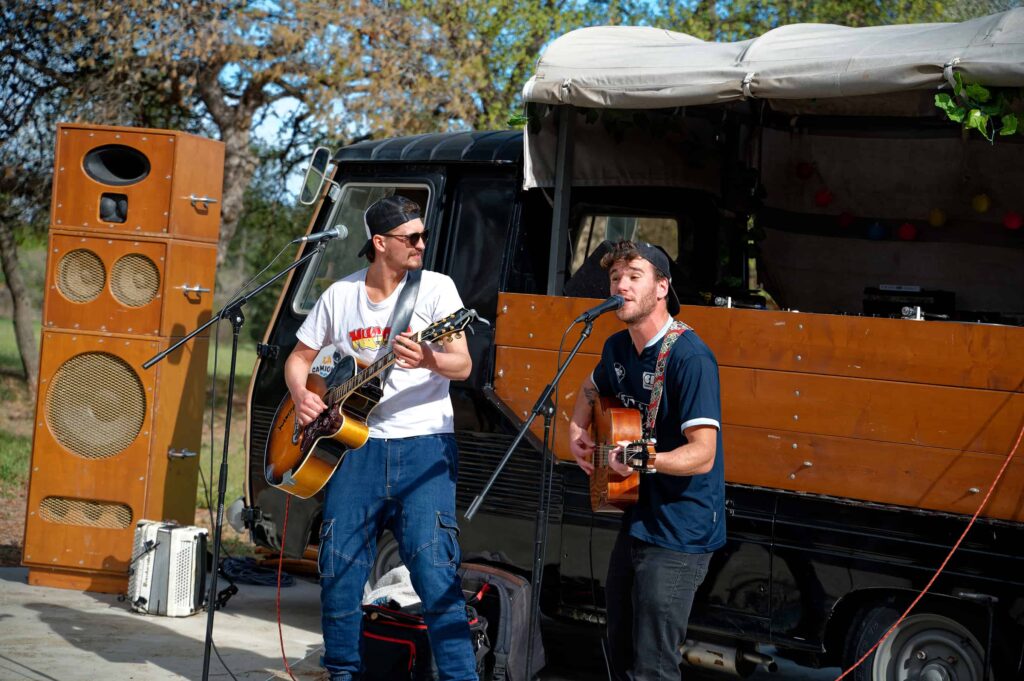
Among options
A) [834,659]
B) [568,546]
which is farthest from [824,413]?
[568,546]

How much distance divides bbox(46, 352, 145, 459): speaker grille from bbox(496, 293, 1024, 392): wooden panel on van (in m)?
3.16

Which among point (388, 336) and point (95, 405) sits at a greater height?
point (388, 336)

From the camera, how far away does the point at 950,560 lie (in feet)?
14.4

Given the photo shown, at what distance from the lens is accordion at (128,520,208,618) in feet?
Result: 21.9

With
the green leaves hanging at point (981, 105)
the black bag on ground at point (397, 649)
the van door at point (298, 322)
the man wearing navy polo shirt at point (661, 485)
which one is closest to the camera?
the man wearing navy polo shirt at point (661, 485)

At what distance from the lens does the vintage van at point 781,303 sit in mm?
4363

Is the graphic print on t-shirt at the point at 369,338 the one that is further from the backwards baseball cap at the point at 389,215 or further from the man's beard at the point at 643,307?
the man's beard at the point at 643,307

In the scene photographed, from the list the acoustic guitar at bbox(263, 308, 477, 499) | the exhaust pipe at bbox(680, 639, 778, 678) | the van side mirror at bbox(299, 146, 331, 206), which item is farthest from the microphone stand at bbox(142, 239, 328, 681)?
the exhaust pipe at bbox(680, 639, 778, 678)

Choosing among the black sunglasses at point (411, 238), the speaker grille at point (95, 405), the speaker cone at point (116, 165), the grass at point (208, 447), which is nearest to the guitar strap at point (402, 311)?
the black sunglasses at point (411, 238)

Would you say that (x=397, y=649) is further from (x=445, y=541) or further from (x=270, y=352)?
(x=270, y=352)

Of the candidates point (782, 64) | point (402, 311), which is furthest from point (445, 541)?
point (782, 64)

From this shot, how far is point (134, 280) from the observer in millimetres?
7148

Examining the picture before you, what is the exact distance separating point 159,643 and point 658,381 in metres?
3.38

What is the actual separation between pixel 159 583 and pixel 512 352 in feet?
8.84
